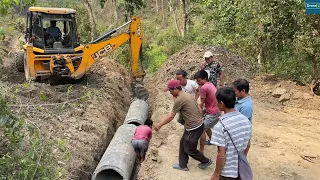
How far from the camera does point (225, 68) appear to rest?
45.0 feet

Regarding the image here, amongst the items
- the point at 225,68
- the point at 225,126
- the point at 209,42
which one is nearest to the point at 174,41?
the point at 209,42

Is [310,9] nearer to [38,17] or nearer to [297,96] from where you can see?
[297,96]

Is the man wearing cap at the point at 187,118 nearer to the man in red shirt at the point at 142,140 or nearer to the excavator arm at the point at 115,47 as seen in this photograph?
the man in red shirt at the point at 142,140

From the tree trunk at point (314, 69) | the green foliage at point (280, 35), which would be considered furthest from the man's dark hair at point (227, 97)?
the tree trunk at point (314, 69)

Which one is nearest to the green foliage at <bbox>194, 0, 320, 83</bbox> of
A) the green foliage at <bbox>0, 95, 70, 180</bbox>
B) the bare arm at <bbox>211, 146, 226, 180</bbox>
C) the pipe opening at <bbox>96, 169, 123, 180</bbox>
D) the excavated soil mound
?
the excavated soil mound

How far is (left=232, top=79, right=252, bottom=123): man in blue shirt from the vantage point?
16.7 feet

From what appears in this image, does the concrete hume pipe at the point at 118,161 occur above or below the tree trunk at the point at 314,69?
below

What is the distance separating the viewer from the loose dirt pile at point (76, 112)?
713cm

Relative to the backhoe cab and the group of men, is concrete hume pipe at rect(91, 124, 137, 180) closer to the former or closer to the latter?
the group of men

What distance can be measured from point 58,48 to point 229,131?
27.8ft

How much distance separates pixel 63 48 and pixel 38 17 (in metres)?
1.20

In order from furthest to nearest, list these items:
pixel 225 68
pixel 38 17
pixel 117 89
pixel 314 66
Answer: pixel 225 68 < pixel 117 89 < pixel 314 66 < pixel 38 17

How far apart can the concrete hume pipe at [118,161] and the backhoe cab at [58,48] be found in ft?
11.7

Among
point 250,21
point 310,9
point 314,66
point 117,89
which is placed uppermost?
point 310,9
